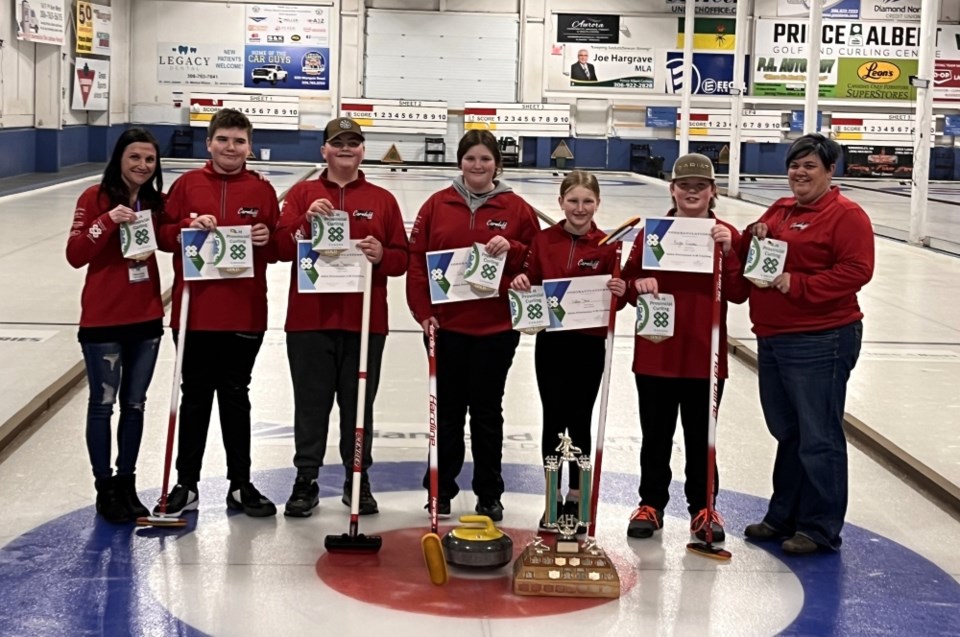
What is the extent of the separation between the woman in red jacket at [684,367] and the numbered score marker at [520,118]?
2922cm

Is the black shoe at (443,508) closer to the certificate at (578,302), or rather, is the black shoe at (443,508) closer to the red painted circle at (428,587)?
the red painted circle at (428,587)

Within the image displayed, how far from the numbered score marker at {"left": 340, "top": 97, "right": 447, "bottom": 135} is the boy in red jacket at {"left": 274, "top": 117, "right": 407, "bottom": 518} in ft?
95.0

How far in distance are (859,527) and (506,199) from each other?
212cm

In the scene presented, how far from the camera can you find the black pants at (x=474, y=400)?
5430mm

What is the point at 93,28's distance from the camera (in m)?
30.5

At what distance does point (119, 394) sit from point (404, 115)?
29.3 metres

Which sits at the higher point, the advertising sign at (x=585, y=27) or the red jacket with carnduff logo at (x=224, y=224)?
the advertising sign at (x=585, y=27)

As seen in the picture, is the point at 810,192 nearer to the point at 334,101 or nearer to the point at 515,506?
the point at 515,506

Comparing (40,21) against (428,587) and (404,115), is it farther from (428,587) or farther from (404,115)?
(428,587)

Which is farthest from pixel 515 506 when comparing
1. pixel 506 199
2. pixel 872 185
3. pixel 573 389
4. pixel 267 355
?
pixel 872 185

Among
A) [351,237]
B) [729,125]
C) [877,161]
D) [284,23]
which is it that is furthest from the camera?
[877,161]

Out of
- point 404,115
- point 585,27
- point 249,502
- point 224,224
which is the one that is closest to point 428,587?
point 249,502

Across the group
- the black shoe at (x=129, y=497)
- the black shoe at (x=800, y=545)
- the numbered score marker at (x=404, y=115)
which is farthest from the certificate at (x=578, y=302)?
the numbered score marker at (x=404, y=115)

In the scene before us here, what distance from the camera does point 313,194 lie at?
5461mm
